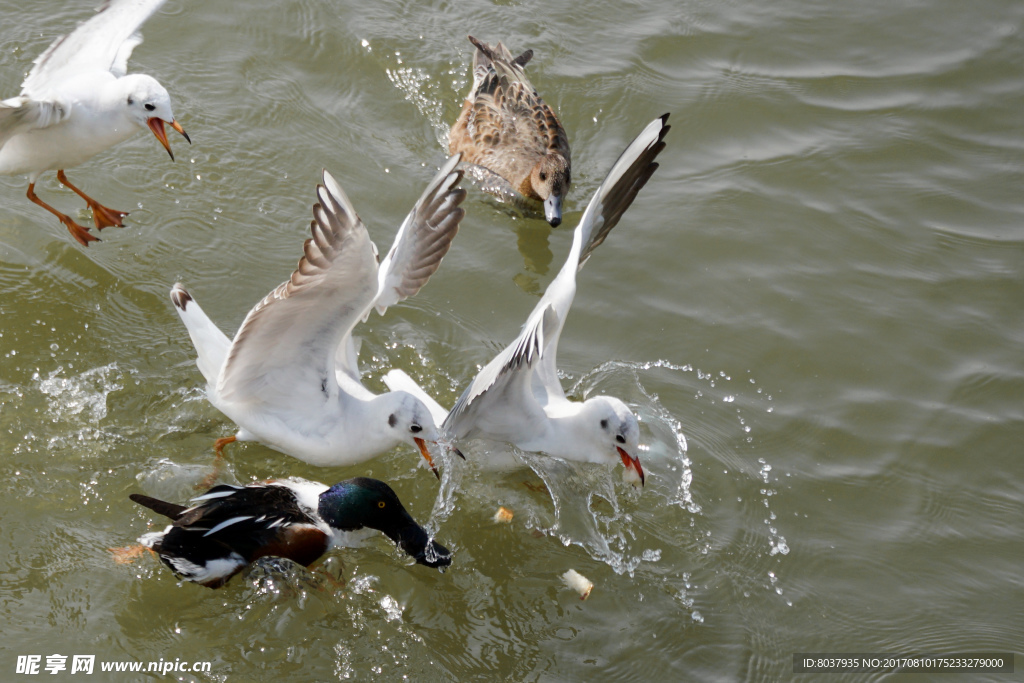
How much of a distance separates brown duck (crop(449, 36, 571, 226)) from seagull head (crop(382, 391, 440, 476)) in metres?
2.32

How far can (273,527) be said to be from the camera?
14.0 feet

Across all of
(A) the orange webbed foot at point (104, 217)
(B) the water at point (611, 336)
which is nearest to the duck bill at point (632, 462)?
(B) the water at point (611, 336)

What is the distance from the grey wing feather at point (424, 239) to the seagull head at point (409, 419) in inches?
19.1

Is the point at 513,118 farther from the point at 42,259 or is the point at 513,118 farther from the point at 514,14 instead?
the point at 42,259

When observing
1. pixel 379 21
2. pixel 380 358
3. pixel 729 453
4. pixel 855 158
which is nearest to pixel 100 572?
pixel 380 358

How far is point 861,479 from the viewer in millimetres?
5340

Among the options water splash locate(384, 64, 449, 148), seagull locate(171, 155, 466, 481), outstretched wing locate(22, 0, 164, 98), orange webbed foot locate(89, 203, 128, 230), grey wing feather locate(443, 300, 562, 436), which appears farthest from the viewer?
water splash locate(384, 64, 449, 148)

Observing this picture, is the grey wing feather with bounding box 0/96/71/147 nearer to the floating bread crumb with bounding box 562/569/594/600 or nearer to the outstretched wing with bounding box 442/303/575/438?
the outstretched wing with bounding box 442/303/575/438

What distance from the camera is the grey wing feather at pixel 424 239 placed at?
476 cm

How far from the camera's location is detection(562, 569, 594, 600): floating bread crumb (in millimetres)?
4625

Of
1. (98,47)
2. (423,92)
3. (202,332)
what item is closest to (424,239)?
(202,332)

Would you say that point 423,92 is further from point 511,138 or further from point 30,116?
point 30,116

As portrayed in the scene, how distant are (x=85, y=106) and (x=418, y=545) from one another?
309cm

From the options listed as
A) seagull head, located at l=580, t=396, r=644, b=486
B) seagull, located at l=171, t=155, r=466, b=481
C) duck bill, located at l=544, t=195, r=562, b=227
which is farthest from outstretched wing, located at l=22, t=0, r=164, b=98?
seagull head, located at l=580, t=396, r=644, b=486
